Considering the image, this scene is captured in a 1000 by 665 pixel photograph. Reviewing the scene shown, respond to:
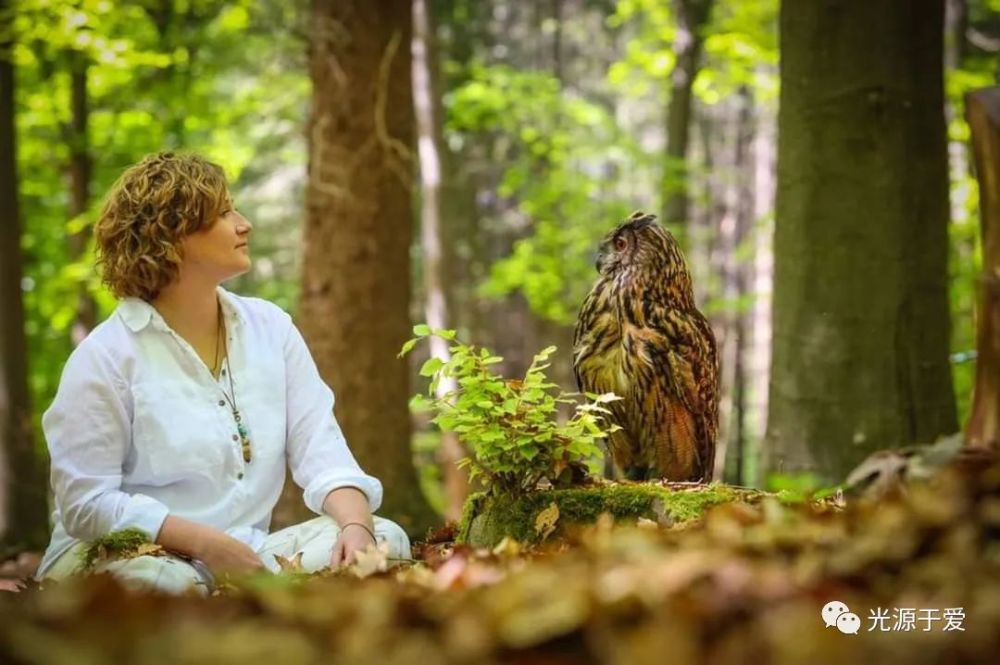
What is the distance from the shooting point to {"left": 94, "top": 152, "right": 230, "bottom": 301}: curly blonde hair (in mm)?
3441

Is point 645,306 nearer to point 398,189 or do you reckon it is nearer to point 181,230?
point 181,230

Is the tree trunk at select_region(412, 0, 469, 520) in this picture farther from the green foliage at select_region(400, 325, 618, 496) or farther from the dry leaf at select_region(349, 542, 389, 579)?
the dry leaf at select_region(349, 542, 389, 579)

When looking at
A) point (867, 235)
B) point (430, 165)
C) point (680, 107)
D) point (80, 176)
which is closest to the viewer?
point (867, 235)

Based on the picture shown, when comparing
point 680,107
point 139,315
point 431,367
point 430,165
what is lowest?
point 431,367

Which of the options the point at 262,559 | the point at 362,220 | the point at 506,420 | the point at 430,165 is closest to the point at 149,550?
the point at 262,559

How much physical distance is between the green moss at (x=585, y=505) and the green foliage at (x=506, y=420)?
87 mm

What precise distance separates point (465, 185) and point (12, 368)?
10.9 metres

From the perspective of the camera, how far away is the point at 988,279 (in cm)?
214

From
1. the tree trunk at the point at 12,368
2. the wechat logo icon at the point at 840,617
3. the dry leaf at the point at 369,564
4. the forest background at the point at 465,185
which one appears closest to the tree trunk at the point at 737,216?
the forest background at the point at 465,185

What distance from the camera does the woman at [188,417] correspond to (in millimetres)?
3242

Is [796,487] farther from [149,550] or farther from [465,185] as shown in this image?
[465,185]

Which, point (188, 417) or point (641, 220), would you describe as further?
point (641, 220)

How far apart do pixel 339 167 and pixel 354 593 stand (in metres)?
6.08

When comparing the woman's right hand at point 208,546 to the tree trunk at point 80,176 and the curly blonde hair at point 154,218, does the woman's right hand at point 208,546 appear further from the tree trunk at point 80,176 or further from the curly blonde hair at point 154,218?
the tree trunk at point 80,176
